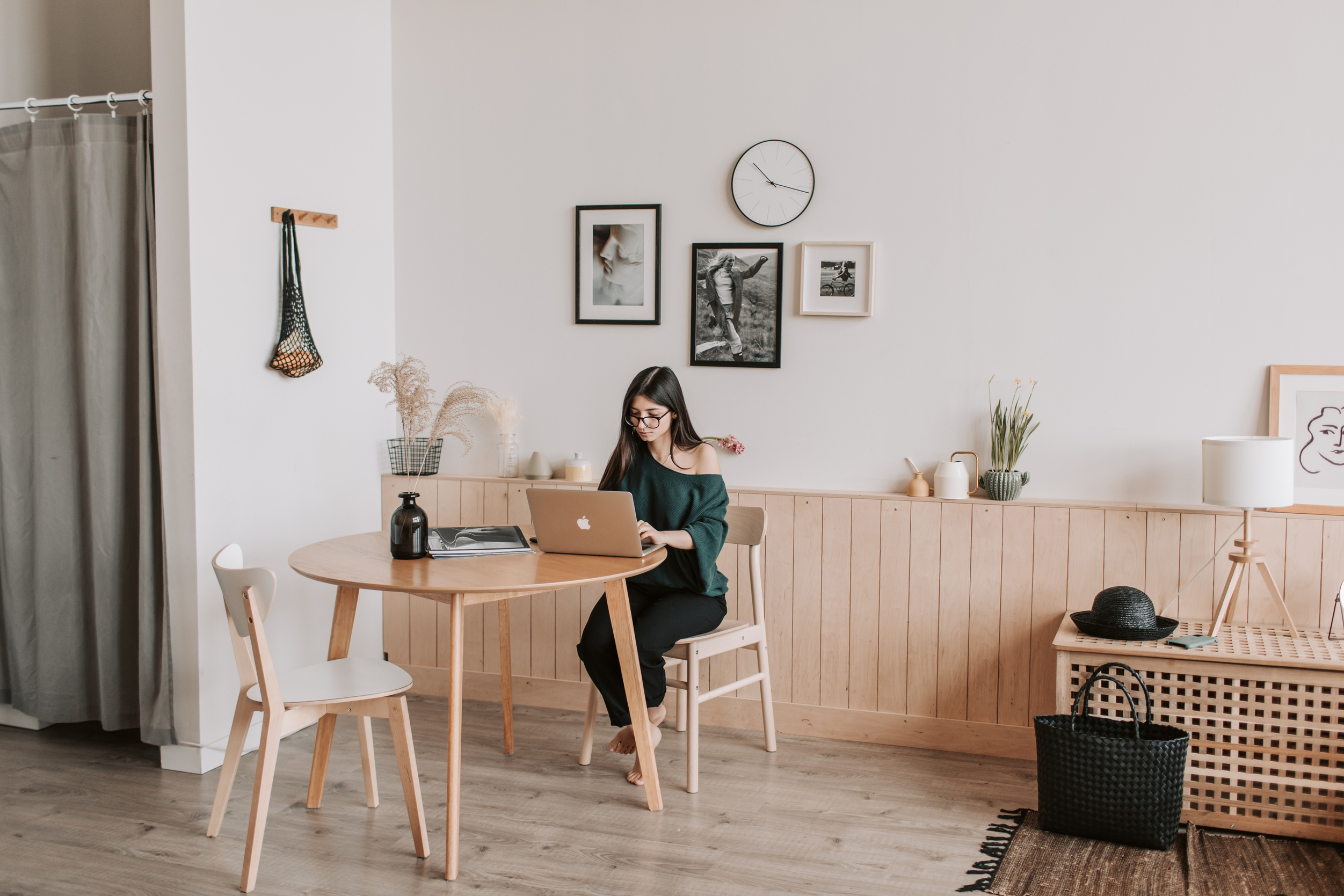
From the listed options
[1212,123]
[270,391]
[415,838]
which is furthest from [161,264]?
[1212,123]

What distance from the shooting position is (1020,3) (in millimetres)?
3301

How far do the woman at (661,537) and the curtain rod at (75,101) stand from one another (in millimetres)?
1733

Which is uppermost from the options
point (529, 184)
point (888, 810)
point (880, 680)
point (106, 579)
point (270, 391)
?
point (529, 184)

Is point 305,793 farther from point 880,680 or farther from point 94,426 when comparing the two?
point 880,680

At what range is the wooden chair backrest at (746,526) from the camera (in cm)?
333

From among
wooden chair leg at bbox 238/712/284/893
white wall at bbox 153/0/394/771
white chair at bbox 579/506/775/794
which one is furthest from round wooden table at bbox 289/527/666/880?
white wall at bbox 153/0/394/771

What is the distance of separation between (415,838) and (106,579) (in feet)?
4.56

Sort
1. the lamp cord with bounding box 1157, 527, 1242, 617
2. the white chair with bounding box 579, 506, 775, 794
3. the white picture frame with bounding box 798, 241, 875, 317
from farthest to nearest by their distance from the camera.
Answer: the white picture frame with bounding box 798, 241, 875, 317 < the lamp cord with bounding box 1157, 527, 1242, 617 < the white chair with bounding box 579, 506, 775, 794

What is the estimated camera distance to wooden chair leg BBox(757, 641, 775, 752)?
3.34 metres

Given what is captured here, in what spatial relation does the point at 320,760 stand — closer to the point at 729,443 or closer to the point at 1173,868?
the point at 729,443

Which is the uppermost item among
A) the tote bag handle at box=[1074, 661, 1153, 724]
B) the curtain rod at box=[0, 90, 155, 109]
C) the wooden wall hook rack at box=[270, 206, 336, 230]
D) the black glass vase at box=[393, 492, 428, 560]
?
the curtain rod at box=[0, 90, 155, 109]

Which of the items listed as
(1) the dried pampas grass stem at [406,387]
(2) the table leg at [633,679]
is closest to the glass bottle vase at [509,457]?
(1) the dried pampas grass stem at [406,387]

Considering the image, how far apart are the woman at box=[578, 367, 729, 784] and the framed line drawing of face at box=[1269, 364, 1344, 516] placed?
1764 mm

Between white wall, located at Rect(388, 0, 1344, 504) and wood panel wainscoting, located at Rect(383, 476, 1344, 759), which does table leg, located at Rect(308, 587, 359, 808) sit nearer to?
wood panel wainscoting, located at Rect(383, 476, 1344, 759)
